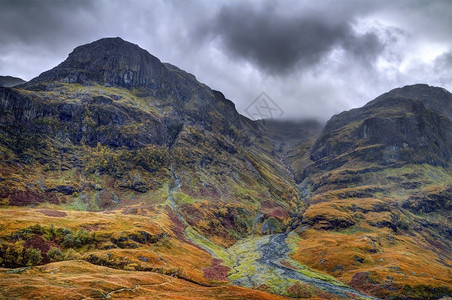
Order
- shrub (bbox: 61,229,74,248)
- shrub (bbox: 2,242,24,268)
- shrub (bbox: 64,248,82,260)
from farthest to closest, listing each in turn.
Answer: shrub (bbox: 61,229,74,248)
shrub (bbox: 64,248,82,260)
shrub (bbox: 2,242,24,268)

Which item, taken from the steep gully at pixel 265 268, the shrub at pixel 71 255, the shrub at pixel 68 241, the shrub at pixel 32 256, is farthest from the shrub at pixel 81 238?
the steep gully at pixel 265 268

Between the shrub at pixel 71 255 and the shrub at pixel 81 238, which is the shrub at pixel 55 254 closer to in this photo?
the shrub at pixel 71 255

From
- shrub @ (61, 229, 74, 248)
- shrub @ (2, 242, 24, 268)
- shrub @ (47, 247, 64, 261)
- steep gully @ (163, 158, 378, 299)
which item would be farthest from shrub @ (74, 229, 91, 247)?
steep gully @ (163, 158, 378, 299)

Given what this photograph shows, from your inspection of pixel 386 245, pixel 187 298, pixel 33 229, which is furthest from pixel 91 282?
pixel 386 245

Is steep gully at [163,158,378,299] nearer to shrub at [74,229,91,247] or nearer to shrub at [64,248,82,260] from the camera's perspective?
shrub at [64,248,82,260]

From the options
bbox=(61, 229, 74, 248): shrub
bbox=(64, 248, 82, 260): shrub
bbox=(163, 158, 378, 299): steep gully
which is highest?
bbox=(61, 229, 74, 248): shrub

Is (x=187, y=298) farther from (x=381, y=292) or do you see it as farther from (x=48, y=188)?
(x=48, y=188)

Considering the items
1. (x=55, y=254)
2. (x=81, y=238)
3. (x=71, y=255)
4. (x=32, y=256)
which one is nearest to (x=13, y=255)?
(x=32, y=256)

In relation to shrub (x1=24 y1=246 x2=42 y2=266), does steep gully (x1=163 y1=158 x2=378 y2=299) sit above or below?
below

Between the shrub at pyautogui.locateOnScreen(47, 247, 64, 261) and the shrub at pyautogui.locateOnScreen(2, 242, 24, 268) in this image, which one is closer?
the shrub at pyautogui.locateOnScreen(2, 242, 24, 268)

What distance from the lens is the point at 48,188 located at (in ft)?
611

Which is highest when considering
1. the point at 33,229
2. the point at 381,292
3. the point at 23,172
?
the point at 23,172

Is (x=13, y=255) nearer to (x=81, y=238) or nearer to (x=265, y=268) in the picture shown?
(x=81, y=238)

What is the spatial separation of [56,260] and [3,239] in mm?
18112
